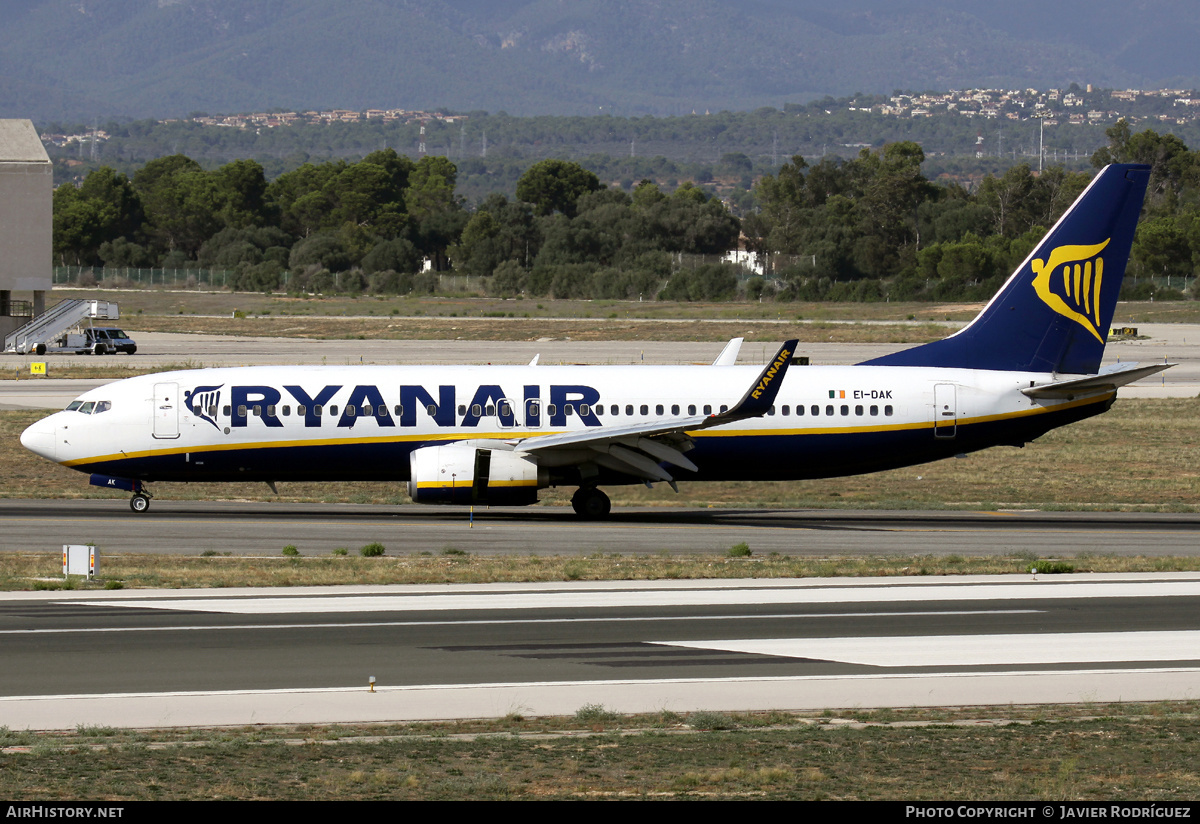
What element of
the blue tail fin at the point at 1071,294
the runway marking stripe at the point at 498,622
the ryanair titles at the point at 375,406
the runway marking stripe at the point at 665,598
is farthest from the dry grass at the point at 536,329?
the runway marking stripe at the point at 498,622

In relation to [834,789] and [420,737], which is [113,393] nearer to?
[420,737]

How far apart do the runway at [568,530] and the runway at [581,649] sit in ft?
16.8

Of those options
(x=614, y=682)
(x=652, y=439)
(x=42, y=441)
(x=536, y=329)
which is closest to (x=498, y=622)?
(x=614, y=682)

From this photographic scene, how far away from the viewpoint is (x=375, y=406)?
35531mm

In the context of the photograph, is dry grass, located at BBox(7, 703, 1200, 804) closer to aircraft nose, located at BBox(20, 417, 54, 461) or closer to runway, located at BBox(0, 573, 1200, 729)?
runway, located at BBox(0, 573, 1200, 729)

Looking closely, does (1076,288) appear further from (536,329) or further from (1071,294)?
(536,329)

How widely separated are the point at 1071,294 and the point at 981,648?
19506 mm

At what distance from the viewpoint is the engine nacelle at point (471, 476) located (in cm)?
3422

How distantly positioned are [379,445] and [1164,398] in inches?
1691

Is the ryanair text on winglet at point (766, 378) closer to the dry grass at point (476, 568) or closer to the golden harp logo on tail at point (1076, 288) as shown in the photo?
the dry grass at point (476, 568)

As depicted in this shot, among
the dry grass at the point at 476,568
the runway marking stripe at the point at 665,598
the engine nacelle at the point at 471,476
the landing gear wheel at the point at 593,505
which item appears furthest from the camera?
the landing gear wheel at the point at 593,505

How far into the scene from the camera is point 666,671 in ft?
64.0

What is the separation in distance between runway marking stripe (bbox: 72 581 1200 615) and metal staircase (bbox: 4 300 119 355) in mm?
71020

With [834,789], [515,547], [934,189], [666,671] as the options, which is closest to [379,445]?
[515,547]
